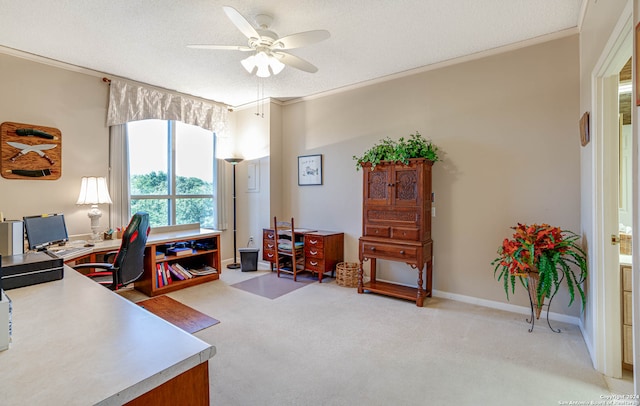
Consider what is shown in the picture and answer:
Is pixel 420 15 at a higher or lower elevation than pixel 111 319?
higher

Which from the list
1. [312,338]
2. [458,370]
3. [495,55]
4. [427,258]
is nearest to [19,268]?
[312,338]

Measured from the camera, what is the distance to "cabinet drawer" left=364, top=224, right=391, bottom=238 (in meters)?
3.56

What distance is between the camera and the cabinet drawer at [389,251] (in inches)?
131

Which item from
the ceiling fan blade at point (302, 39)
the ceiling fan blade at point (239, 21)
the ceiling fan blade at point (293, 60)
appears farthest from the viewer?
the ceiling fan blade at point (293, 60)

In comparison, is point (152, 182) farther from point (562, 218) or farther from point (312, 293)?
point (562, 218)

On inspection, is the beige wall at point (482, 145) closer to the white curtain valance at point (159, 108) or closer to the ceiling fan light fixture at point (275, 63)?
the ceiling fan light fixture at point (275, 63)

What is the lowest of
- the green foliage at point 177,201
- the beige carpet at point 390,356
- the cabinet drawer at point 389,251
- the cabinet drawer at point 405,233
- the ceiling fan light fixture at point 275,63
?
the beige carpet at point 390,356

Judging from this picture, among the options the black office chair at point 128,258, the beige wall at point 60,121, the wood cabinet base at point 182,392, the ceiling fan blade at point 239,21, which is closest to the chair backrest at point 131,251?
the black office chair at point 128,258

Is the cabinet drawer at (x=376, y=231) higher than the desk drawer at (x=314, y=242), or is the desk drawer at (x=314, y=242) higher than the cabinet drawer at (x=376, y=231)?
the cabinet drawer at (x=376, y=231)

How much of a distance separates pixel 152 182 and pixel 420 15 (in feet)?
13.0

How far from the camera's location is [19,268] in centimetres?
148

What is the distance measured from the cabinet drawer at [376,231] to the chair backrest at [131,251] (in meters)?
2.37

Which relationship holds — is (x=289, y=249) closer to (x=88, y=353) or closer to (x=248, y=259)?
(x=248, y=259)

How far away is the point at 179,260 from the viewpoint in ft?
14.0
